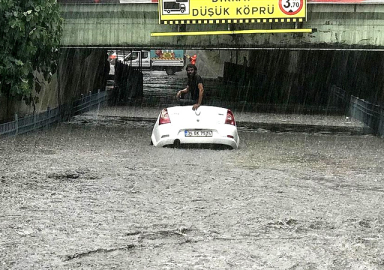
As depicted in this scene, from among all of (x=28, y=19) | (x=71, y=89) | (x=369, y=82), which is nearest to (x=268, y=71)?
(x=369, y=82)

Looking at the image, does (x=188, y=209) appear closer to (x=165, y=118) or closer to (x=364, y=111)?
(x=165, y=118)

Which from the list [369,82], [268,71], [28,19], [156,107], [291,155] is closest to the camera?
[291,155]

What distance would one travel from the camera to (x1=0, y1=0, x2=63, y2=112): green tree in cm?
1902

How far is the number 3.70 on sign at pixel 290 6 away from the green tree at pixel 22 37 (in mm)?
6338

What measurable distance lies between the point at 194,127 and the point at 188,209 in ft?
20.6

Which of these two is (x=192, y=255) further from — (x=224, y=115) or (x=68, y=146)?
(x=68, y=146)

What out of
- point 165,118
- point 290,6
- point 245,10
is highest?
point 290,6

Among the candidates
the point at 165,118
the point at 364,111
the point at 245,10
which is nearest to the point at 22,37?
the point at 245,10

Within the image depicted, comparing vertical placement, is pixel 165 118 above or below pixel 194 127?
above

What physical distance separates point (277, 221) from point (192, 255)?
1747mm

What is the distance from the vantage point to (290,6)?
20.3 meters

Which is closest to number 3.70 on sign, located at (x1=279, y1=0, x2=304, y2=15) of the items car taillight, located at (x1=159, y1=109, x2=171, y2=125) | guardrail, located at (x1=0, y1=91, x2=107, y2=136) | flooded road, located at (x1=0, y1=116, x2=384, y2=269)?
flooded road, located at (x1=0, y1=116, x2=384, y2=269)

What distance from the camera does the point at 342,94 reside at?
3362cm

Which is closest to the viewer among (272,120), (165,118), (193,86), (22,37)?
(165,118)
